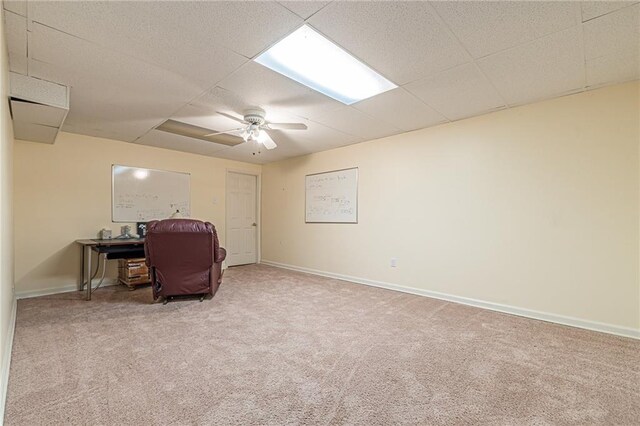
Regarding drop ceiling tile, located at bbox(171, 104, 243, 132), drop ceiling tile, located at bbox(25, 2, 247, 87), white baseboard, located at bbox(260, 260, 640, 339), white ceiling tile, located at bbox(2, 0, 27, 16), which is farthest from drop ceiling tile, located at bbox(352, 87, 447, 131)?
white ceiling tile, located at bbox(2, 0, 27, 16)

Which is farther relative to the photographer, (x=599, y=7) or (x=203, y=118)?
(x=203, y=118)

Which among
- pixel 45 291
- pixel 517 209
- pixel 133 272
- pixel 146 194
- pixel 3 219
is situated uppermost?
pixel 146 194

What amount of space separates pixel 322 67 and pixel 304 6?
81 cm

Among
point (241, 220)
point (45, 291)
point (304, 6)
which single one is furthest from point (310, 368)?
point (241, 220)

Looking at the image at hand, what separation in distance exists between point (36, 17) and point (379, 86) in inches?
103

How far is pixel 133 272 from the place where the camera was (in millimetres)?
4219

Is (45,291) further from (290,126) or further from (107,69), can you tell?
(290,126)

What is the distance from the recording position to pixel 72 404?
5.22ft

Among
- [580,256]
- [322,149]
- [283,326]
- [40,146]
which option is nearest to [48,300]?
[40,146]

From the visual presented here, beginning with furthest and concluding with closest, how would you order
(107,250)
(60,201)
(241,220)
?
(241,220), (60,201), (107,250)

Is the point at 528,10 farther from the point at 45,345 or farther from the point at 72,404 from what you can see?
the point at 45,345

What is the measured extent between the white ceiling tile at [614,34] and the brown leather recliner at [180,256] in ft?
12.6

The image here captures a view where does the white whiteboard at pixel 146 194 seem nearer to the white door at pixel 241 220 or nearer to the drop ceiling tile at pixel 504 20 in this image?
the white door at pixel 241 220

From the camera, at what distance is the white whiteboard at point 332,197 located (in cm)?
483
